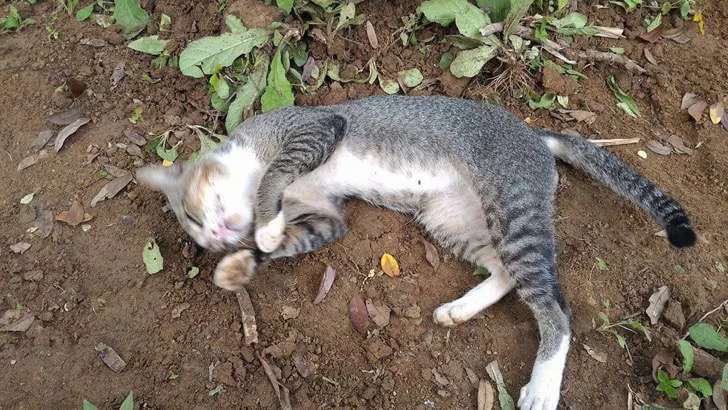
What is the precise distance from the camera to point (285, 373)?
358 centimetres

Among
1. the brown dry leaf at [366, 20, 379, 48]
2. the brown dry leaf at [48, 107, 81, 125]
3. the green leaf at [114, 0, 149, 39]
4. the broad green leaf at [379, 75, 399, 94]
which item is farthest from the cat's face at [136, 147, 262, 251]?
the brown dry leaf at [366, 20, 379, 48]

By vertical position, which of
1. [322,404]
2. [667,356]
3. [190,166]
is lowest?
[667,356]

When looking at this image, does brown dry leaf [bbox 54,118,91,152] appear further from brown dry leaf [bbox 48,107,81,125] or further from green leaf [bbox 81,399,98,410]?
green leaf [bbox 81,399,98,410]

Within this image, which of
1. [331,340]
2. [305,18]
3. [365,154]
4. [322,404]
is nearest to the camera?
[322,404]

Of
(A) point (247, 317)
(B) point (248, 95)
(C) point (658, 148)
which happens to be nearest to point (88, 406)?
(A) point (247, 317)

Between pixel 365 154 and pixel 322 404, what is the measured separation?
Answer: 1.80 metres

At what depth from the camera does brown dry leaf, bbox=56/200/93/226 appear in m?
4.21

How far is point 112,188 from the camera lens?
4383mm

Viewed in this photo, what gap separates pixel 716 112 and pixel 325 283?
3.47 meters

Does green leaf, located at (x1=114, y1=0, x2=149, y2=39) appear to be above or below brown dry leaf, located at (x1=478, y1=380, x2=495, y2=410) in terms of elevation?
above

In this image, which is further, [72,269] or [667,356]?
[72,269]

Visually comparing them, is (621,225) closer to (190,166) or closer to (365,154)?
(365,154)

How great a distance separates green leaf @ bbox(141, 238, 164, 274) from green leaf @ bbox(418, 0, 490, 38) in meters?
2.81

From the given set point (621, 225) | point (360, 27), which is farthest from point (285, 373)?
point (360, 27)
